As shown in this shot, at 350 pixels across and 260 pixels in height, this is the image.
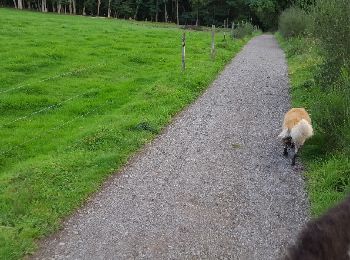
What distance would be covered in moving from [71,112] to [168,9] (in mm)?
70367

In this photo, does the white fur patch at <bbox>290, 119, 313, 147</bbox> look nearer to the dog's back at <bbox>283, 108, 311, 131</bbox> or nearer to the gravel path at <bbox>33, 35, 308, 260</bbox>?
the dog's back at <bbox>283, 108, 311, 131</bbox>

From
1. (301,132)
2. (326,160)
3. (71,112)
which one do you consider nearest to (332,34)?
(301,132)

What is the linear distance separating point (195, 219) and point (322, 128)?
418 cm

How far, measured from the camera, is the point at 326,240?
3252 millimetres

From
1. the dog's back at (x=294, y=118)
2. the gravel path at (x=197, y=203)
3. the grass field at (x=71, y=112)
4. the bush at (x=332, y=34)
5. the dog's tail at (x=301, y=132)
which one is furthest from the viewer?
the bush at (x=332, y=34)

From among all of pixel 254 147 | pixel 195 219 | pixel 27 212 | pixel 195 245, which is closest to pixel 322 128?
pixel 254 147

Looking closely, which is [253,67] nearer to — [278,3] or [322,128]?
[322,128]

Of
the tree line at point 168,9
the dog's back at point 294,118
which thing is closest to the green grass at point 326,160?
the dog's back at point 294,118

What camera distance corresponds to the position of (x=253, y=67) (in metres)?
23.3

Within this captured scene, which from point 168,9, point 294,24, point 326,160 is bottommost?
point 326,160

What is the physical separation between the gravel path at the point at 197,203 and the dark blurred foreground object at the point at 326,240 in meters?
2.78

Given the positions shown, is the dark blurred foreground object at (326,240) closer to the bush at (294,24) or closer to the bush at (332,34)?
the bush at (332,34)

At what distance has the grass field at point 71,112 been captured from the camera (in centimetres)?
742

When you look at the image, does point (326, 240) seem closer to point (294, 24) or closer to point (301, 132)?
point (301, 132)
